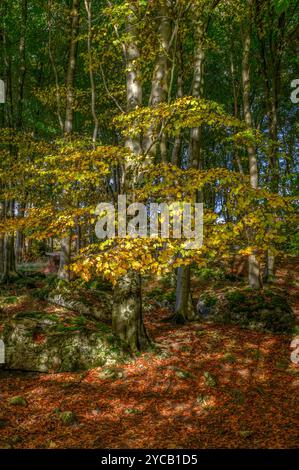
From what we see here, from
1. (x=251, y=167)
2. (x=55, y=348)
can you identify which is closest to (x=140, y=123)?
(x=55, y=348)

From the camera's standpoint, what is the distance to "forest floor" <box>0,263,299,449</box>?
533 cm

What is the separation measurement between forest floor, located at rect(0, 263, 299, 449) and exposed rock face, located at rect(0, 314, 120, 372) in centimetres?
→ 25

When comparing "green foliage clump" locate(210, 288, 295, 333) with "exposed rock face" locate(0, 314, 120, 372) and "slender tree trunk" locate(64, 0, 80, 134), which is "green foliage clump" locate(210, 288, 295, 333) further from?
"slender tree trunk" locate(64, 0, 80, 134)

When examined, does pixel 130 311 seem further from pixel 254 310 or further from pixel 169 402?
pixel 254 310

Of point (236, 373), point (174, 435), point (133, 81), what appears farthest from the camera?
point (133, 81)

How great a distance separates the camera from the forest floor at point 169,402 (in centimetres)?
533

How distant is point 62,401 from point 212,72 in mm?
22619

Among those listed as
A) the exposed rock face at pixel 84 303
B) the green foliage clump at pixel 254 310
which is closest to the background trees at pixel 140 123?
the green foliage clump at pixel 254 310

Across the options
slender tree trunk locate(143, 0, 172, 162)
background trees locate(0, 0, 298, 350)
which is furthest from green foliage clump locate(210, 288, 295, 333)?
slender tree trunk locate(143, 0, 172, 162)

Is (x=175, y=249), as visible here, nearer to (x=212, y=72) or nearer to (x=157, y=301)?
(x=157, y=301)

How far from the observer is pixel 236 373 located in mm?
7645
